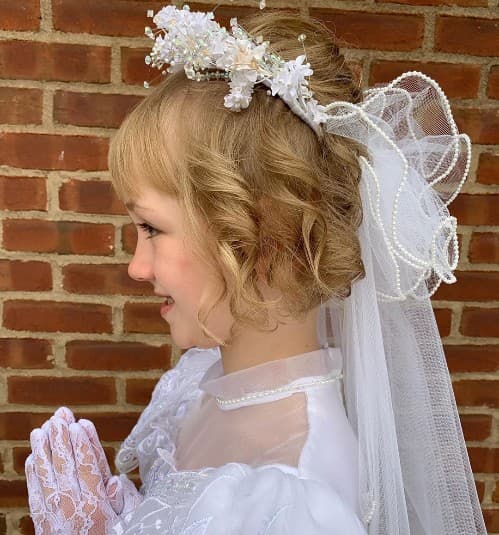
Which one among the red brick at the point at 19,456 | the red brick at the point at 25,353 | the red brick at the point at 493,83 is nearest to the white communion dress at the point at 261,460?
the red brick at the point at 25,353

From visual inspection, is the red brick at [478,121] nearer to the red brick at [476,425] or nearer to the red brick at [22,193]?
the red brick at [476,425]

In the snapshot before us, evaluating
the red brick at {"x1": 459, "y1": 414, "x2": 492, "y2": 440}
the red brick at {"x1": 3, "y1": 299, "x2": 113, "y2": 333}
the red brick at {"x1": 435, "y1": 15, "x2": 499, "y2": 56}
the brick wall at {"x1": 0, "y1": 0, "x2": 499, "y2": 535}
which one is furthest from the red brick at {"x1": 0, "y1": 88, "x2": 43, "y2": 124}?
the red brick at {"x1": 459, "y1": 414, "x2": 492, "y2": 440}

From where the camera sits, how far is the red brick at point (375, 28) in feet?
4.57

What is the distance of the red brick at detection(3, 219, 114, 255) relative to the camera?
1478mm

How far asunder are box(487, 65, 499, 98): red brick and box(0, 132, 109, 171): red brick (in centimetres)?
91

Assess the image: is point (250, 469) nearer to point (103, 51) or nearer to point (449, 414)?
point (449, 414)

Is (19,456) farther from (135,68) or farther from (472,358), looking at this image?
(472,358)

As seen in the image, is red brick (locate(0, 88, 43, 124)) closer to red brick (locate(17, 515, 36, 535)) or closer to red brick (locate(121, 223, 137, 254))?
red brick (locate(121, 223, 137, 254))

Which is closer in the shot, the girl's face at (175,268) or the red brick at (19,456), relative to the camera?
the girl's face at (175,268)

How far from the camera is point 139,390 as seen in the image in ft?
5.32

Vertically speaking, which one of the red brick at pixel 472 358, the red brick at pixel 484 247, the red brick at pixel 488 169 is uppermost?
the red brick at pixel 488 169

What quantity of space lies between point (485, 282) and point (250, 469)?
948 mm

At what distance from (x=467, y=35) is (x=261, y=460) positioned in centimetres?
108

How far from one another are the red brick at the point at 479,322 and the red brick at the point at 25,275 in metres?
1.04
